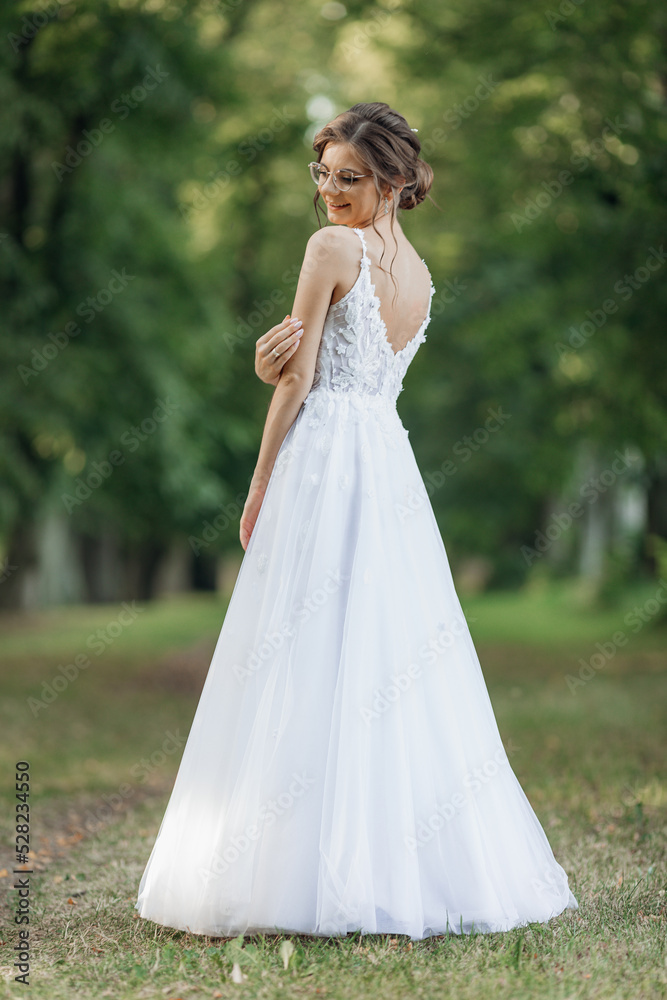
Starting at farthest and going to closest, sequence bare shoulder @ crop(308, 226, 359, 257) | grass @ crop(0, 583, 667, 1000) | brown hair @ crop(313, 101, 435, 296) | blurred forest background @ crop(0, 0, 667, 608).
→ blurred forest background @ crop(0, 0, 667, 608) → brown hair @ crop(313, 101, 435, 296) → bare shoulder @ crop(308, 226, 359, 257) → grass @ crop(0, 583, 667, 1000)

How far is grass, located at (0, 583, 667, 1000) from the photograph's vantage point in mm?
3002

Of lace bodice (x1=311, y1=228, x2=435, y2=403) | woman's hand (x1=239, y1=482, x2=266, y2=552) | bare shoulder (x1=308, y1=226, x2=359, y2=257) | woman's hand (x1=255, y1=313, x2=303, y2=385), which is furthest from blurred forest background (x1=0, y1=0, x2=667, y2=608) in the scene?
woman's hand (x1=239, y1=482, x2=266, y2=552)

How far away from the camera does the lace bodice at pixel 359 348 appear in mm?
3422

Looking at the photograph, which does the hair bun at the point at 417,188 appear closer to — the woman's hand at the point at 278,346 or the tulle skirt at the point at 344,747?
the woman's hand at the point at 278,346

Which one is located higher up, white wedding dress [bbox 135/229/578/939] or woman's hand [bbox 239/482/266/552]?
woman's hand [bbox 239/482/266/552]

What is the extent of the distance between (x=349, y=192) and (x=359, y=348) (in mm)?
548

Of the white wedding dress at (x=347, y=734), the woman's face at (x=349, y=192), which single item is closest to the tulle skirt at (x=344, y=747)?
the white wedding dress at (x=347, y=734)

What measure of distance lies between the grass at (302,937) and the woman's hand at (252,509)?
1381mm

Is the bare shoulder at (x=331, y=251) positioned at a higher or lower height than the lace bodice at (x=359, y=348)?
higher

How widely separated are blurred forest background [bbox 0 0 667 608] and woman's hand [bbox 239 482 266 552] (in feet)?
10.6

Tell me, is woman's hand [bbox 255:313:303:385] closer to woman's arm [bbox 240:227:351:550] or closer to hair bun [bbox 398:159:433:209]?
woman's arm [bbox 240:227:351:550]

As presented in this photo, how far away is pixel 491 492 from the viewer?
67.3ft

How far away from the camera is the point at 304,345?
343cm

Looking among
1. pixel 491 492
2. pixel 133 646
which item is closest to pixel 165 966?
pixel 133 646
